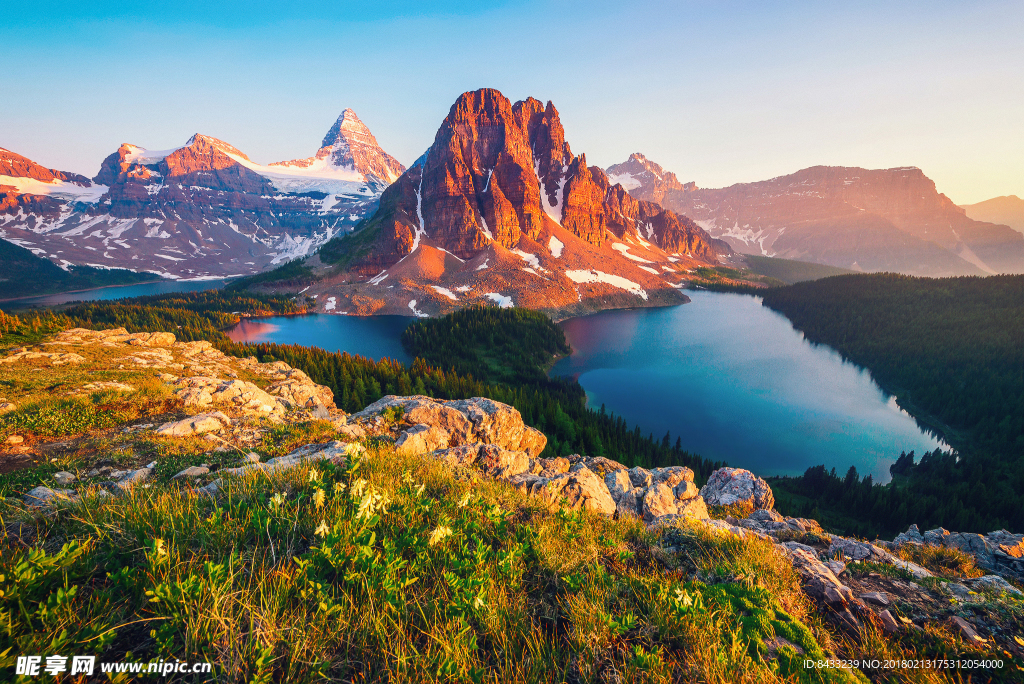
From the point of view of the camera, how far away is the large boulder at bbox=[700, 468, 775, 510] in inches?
677

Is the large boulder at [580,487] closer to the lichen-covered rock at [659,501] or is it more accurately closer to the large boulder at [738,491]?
the lichen-covered rock at [659,501]

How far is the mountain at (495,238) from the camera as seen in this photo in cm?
11631

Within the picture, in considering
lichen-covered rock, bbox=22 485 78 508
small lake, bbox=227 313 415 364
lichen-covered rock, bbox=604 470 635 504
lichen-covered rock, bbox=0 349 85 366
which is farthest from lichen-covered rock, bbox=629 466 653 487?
small lake, bbox=227 313 415 364

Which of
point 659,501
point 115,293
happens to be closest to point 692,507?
point 659,501

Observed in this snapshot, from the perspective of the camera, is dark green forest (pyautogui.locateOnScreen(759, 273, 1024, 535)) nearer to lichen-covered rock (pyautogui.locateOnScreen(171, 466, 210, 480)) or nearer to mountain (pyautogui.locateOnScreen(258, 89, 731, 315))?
lichen-covered rock (pyautogui.locateOnScreen(171, 466, 210, 480))

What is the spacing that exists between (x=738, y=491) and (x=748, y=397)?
37688mm

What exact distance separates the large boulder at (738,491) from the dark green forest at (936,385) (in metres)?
11.1

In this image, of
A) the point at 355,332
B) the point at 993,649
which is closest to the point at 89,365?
the point at 993,649

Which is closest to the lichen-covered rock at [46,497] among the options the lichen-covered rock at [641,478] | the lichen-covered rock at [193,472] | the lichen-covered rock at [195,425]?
the lichen-covered rock at [193,472]

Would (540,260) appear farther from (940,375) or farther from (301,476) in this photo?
(301,476)

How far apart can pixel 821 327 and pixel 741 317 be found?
60.9ft

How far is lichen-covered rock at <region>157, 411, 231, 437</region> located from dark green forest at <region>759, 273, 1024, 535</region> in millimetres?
32895

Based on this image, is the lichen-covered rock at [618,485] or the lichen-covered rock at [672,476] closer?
the lichen-covered rock at [618,485]

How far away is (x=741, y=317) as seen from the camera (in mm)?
104125
